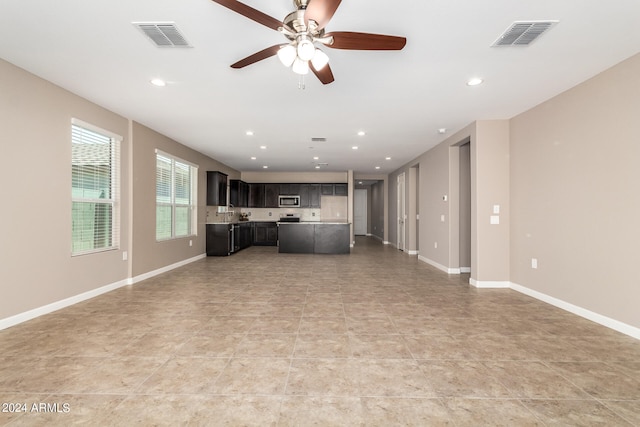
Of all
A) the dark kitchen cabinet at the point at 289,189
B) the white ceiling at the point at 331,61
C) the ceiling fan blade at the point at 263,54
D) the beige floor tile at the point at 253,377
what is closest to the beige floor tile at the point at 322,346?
the beige floor tile at the point at 253,377

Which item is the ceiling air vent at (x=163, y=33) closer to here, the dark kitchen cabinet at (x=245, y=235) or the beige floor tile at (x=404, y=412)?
the beige floor tile at (x=404, y=412)

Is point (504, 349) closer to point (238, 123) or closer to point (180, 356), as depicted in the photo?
point (180, 356)

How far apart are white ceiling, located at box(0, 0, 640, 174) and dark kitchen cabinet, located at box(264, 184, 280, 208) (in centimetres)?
542

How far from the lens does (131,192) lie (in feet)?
16.4

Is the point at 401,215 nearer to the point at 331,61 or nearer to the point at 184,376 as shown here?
the point at 331,61

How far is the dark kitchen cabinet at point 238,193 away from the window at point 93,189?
4.85 metres

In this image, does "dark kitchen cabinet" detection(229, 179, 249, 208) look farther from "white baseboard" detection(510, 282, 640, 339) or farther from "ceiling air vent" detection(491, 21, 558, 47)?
"ceiling air vent" detection(491, 21, 558, 47)

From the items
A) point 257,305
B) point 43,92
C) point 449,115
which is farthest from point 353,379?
point 43,92

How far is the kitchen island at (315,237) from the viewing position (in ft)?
28.3

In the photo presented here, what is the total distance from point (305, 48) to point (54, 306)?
4.11 meters

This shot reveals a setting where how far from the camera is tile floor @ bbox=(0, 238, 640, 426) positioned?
70.5 inches

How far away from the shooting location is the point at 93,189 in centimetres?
434

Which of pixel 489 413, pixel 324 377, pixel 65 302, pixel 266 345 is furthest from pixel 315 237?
pixel 489 413

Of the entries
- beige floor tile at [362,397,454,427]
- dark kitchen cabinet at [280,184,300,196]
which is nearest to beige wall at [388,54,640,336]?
beige floor tile at [362,397,454,427]
